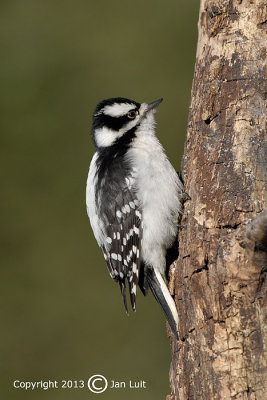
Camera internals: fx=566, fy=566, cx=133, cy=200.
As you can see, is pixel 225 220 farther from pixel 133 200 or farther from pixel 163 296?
pixel 133 200

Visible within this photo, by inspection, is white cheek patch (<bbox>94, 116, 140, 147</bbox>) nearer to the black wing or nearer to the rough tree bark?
the black wing

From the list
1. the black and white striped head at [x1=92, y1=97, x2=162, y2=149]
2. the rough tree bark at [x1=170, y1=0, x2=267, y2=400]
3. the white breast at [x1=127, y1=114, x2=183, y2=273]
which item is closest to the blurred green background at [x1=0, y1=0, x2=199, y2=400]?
the black and white striped head at [x1=92, y1=97, x2=162, y2=149]

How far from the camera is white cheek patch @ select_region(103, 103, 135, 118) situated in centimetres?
371

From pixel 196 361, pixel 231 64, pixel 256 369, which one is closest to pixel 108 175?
pixel 231 64

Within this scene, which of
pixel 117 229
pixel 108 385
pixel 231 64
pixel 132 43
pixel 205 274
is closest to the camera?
pixel 205 274

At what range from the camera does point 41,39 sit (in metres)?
5.95

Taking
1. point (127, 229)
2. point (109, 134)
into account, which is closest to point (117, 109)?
point (109, 134)

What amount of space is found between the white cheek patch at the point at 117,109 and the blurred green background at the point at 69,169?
163 cm

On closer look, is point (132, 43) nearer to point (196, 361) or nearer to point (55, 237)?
point (55, 237)

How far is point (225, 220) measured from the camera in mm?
2631

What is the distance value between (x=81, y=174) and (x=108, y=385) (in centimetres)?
201

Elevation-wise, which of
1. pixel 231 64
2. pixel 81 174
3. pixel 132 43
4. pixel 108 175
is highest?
pixel 132 43

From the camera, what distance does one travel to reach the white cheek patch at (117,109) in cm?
371

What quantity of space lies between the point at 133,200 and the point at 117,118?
622mm
